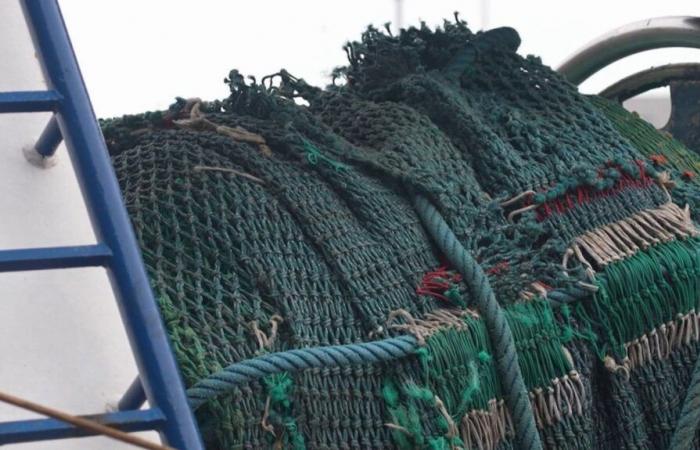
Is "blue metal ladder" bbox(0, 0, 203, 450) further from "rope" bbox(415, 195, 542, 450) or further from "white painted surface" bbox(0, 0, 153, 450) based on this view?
"rope" bbox(415, 195, 542, 450)

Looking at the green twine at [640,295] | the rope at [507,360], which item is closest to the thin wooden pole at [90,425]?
the rope at [507,360]

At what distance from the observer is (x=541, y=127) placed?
2.24 m

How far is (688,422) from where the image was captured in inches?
79.5

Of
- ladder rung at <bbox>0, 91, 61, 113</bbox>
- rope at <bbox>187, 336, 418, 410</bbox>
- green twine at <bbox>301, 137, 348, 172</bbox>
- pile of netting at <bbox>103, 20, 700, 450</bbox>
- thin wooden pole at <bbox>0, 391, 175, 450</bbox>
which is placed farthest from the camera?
green twine at <bbox>301, 137, 348, 172</bbox>

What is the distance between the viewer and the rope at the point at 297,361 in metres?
1.62

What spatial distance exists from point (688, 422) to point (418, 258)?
471mm

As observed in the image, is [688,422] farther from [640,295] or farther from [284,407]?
[284,407]

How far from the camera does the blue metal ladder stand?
1.42m

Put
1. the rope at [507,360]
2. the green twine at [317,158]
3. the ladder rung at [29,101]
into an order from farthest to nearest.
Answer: the green twine at [317,158] → the rope at [507,360] → the ladder rung at [29,101]

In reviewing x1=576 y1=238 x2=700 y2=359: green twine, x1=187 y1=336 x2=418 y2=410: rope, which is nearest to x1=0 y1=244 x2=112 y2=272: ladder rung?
x1=187 y1=336 x2=418 y2=410: rope

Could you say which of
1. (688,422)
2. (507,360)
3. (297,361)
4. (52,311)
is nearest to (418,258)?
(507,360)

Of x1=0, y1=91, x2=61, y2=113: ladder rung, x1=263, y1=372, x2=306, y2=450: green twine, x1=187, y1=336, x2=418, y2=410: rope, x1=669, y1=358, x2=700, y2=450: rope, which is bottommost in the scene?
x1=669, y1=358, x2=700, y2=450: rope

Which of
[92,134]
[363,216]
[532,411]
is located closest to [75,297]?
[92,134]

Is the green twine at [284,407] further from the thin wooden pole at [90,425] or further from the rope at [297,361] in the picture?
the thin wooden pole at [90,425]
